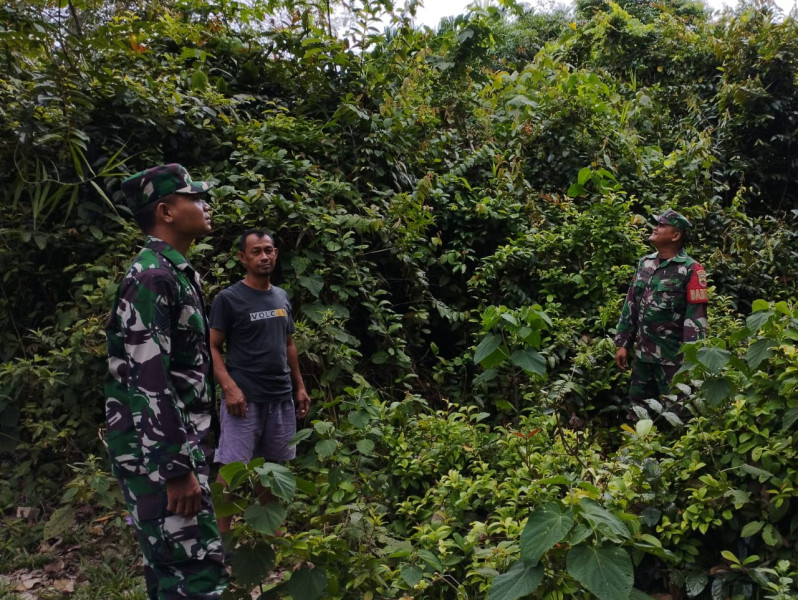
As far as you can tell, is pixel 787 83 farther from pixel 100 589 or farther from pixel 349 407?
pixel 100 589

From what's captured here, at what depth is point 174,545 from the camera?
217 centimetres

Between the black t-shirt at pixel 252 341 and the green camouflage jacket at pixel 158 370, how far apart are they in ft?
4.21

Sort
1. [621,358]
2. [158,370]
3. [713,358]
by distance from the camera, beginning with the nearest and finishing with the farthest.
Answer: [158,370] → [713,358] → [621,358]

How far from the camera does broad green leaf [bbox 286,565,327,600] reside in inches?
92.9

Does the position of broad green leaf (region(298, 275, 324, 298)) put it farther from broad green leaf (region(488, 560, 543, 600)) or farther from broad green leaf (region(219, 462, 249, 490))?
broad green leaf (region(488, 560, 543, 600))

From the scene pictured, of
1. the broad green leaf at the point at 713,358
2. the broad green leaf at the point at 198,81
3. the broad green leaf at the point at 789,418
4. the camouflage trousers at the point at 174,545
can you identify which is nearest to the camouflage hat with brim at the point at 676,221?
the broad green leaf at the point at 713,358

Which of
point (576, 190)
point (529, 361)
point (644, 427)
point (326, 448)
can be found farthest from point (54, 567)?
point (576, 190)

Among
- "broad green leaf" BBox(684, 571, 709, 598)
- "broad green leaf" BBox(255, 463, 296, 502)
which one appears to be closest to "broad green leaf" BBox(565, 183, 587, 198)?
"broad green leaf" BBox(684, 571, 709, 598)

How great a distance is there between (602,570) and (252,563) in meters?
1.30

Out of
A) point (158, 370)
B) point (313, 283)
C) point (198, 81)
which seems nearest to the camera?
point (158, 370)

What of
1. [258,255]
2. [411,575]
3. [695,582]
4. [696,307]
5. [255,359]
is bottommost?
[695,582]

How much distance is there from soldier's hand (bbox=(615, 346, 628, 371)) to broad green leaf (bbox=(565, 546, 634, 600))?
313cm

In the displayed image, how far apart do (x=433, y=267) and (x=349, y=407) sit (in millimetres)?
2959

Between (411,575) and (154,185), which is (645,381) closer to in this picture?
(411,575)
